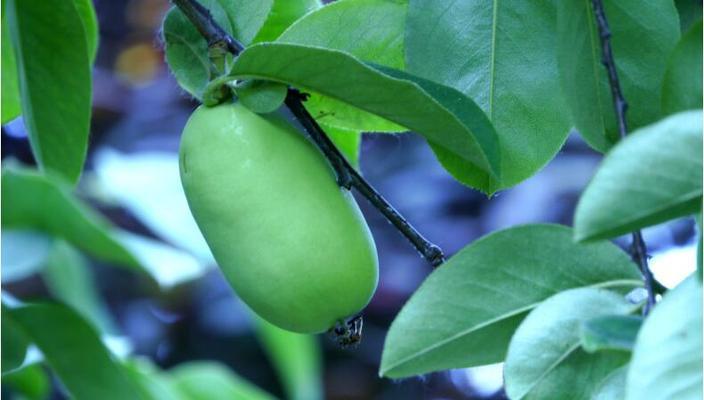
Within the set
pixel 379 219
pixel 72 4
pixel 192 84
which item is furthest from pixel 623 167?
pixel 379 219

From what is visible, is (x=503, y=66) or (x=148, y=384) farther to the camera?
(x=148, y=384)

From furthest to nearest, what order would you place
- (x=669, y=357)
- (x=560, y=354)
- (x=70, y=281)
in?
(x=70, y=281), (x=560, y=354), (x=669, y=357)

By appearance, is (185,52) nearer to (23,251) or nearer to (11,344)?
(11,344)

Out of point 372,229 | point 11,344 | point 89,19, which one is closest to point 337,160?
point 89,19

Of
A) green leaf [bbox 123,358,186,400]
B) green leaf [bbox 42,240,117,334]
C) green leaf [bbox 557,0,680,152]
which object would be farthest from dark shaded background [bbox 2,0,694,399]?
green leaf [bbox 557,0,680,152]

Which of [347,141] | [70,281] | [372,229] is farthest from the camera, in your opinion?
[372,229]

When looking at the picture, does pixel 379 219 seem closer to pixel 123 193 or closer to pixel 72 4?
pixel 123 193

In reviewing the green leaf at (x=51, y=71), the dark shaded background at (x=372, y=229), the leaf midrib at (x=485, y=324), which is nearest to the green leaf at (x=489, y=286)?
the leaf midrib at (x=485, y=324)

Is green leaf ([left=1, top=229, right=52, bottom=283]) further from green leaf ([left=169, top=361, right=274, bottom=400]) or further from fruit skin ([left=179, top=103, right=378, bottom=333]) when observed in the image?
fruit skin ([left=179, top=103, right=378, bottom=333])
